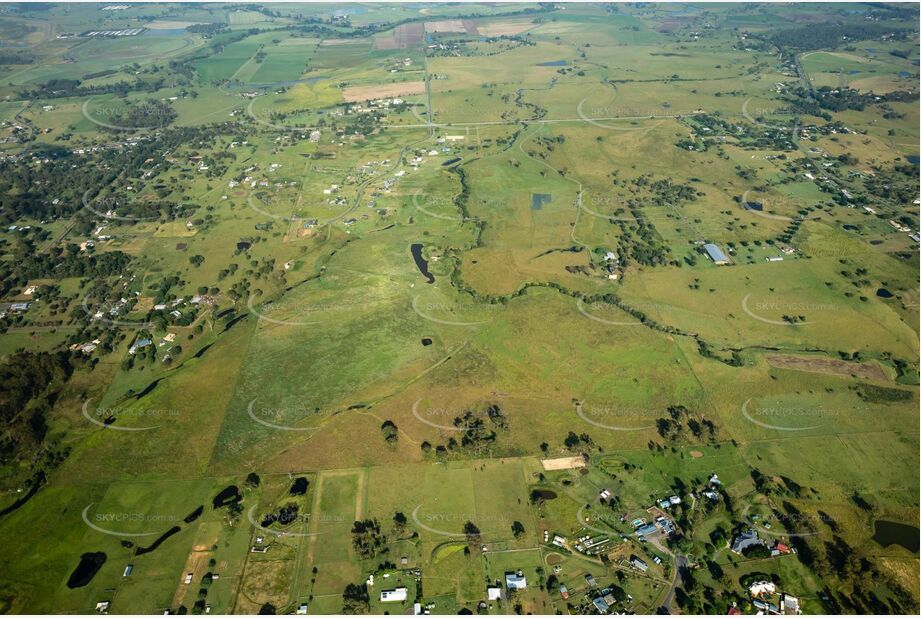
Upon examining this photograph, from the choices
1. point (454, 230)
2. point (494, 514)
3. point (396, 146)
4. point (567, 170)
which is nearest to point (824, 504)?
point (494, 514)

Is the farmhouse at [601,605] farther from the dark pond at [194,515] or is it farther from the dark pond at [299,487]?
the dark pond at [194,515]

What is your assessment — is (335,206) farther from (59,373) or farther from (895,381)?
(895,381)

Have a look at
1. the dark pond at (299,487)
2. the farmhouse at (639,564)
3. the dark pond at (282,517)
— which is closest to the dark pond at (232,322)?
the dark pond at (299,487)

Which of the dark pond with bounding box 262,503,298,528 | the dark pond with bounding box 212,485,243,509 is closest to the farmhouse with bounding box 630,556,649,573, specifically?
the dark pond with bounding box 262,503,298,528

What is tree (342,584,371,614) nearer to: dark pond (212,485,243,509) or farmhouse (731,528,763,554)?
dark pond (212,485,243,509)

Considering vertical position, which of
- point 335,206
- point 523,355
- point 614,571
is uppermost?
point 335,206
